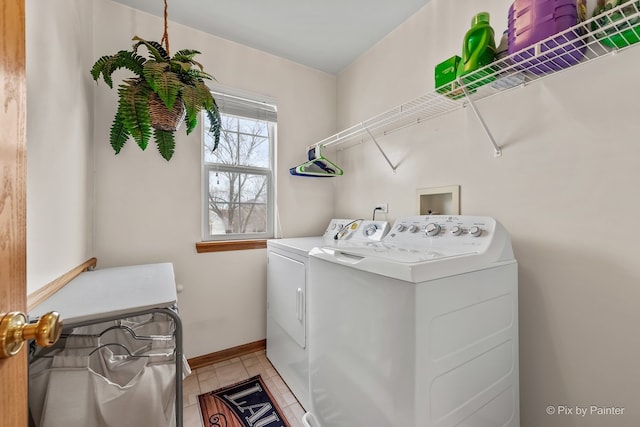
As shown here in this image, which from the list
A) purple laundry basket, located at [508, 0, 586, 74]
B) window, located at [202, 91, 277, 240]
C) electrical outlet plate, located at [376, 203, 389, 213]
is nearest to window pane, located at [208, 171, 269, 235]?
window, located at [202, 91, 277, 240]

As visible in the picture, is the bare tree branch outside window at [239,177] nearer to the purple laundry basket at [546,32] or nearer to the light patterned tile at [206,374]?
the light patterned tile at [206,374]

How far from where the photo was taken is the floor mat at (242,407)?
1.51 m

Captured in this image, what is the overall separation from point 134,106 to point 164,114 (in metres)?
0.13

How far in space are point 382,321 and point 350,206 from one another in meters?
1.59

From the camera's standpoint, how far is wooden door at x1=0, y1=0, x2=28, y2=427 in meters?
0.42

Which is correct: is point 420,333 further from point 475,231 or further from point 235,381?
point 235,381

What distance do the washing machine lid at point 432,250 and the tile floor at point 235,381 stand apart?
42.8 inches

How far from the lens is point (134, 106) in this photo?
1.29 metres

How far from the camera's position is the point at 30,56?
940mm

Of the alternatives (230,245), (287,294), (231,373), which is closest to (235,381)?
(231,373)

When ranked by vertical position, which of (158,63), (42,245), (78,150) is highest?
(158,63)

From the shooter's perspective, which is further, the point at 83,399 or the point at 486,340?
the point at 486,340

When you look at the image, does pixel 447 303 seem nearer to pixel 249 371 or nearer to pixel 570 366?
pixel 570 366

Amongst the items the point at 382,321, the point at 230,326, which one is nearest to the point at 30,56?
the point at 382,321
